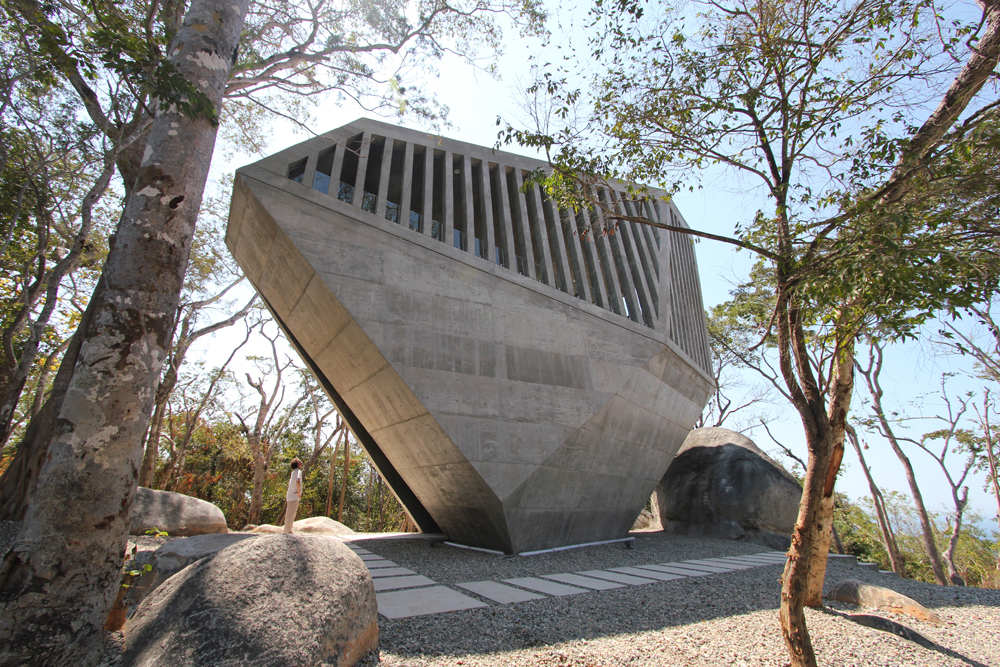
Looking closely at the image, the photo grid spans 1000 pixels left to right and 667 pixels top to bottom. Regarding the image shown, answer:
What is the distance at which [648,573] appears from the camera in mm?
8094

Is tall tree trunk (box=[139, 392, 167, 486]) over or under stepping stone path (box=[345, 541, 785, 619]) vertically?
over

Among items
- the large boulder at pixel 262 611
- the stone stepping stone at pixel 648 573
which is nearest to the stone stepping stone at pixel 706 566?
the stone stepping stone at pixel 648 573

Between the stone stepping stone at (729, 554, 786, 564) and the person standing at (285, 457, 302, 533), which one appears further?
the stone stepping stone at (729, 554, 786, 564)

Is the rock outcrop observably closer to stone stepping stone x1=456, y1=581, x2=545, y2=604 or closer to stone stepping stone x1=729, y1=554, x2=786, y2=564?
stone stepping stone x1=456, y1=581, x2=545, y2=604

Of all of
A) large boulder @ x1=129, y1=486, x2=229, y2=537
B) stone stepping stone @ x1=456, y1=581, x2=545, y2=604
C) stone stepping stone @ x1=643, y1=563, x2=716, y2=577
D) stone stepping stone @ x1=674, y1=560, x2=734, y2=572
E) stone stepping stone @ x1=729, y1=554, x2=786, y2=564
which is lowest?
stone stepping stone @ x1=729, y1=554, x2=786, y2=564

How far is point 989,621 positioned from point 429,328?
913 centimetres

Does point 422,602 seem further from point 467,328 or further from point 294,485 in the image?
point 467,328

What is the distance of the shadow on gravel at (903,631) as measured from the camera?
4793 mm

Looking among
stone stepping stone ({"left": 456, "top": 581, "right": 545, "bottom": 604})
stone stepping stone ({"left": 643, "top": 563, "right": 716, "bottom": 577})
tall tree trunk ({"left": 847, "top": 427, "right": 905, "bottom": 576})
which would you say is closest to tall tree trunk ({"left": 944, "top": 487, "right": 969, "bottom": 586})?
tall tree trunk ({"left": 847, "top": 427, "right": 905, "bottom": 576})

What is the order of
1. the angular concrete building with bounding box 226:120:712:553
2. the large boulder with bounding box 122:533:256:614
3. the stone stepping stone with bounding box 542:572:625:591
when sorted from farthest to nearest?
the angular concrete building with bounding box 226:120:712:553 < the stone stepping stone with bounding box 542:572:625:591 < the large boulder with bounding box 122:533:256:614

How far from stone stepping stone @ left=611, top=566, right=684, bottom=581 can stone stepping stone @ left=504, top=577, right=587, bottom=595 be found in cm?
215

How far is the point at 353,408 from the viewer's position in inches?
393

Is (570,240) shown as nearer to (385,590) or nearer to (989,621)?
(385,590)

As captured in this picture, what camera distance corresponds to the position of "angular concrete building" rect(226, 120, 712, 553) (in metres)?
8.13
